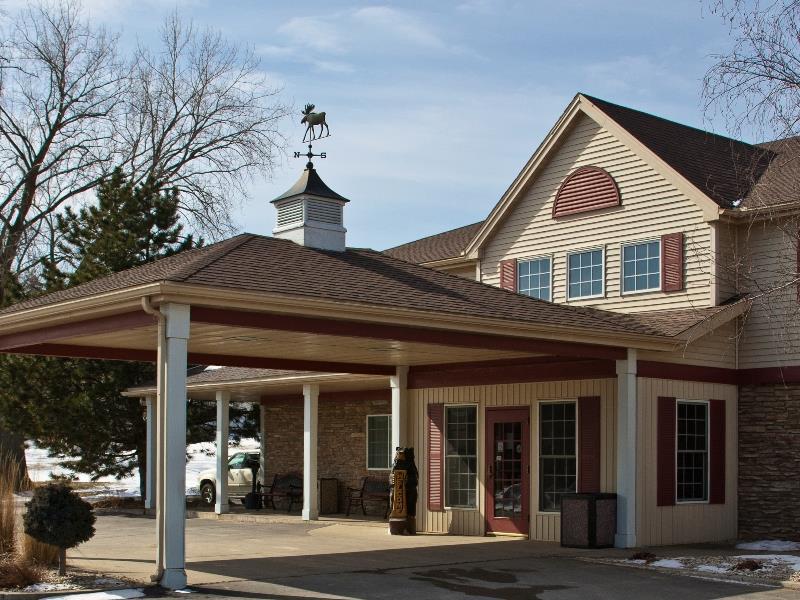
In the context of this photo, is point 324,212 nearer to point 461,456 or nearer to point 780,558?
point 461,456

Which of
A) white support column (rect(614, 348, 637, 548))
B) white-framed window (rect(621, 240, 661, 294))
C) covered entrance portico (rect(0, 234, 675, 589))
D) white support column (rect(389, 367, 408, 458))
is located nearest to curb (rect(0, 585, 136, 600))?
covered entrance portico (rect(0, 234, 675, 589))

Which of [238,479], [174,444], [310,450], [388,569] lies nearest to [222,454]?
[310,450]

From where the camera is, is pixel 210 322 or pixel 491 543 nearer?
pixel 210 322

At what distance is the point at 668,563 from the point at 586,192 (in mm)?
9006

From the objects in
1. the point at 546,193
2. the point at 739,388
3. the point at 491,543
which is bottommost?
the point at 491,543

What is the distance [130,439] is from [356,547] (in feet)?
40.8

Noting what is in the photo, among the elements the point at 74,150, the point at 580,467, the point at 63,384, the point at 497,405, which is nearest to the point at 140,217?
the point at 63,384

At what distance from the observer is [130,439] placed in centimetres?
2869

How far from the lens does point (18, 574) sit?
12.5 metres

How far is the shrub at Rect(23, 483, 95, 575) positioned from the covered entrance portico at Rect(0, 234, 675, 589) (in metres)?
1.13

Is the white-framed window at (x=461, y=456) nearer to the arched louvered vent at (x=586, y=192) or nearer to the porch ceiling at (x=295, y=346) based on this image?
the porch ceiling at (x=295, y=346)

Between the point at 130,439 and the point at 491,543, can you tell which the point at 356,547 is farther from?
the point at 130,439

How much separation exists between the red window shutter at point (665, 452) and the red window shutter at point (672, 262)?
2.57 metres

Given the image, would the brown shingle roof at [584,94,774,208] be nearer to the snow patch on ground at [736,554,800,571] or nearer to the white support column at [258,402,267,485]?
the snow patch on ground at [736,554,800,571]
